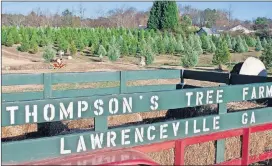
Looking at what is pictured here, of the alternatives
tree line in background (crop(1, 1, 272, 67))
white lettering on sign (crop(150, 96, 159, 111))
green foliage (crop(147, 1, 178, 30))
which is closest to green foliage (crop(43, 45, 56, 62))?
tree line in background (crop(1, 1, 272, 67))

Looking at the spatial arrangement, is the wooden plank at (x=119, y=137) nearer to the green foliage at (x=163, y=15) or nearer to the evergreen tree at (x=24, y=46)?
the evergreen tree at (x=24, y=46)

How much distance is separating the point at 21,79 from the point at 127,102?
8.21 feet

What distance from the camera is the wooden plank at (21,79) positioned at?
4777 millimetres

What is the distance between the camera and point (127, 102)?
9.07 ft

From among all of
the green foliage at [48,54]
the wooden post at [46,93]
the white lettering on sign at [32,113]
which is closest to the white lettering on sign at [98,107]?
the white lettering on sign at [32,113]

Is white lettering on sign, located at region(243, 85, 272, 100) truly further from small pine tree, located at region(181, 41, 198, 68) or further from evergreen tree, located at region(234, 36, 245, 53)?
evergreen tree, located at region(234, 36, 245, 53)

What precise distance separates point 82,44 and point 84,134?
31735 mm

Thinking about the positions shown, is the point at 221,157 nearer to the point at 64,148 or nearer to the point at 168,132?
the point at 168,132

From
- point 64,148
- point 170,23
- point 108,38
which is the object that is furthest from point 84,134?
point 170,23

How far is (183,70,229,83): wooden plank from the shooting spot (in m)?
5.57

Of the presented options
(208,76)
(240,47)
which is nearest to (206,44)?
(240,47)

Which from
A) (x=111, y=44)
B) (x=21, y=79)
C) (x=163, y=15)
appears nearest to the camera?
(x=21, y=79)

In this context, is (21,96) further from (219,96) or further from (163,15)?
(163,15)

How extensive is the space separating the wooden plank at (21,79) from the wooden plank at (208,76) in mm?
2213
